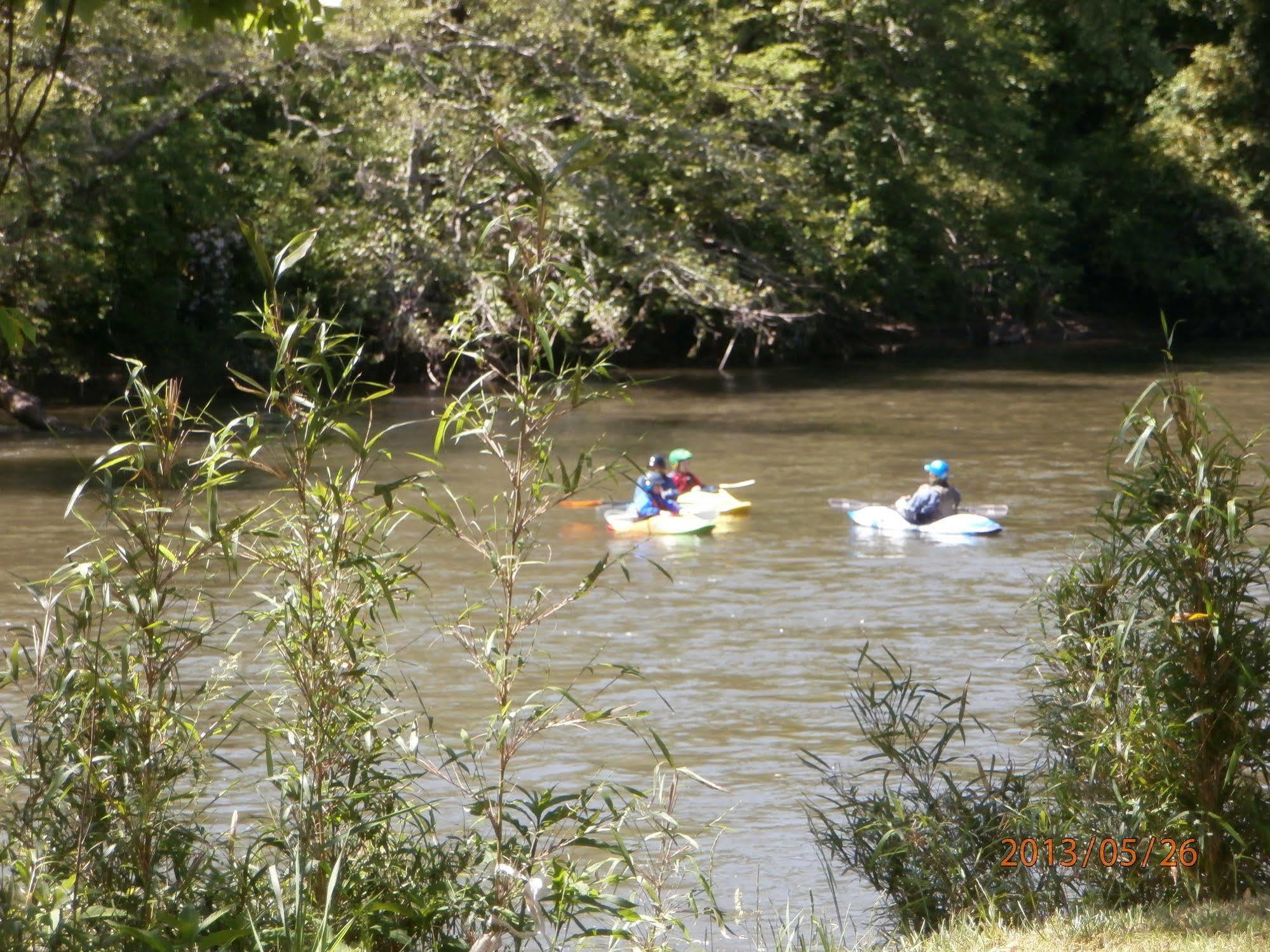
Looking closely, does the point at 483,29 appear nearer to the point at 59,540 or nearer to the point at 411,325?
the point at 411,325

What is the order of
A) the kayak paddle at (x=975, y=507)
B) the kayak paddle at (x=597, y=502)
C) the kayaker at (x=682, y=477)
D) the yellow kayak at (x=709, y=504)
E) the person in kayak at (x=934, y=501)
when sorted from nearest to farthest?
1. the person in kayak at (x=934, y=501)
2. the kayak paddle at (x=975, y=507)
3. the yellow kayak at (x=709, y=504)
4. the kayaker at (x=682, y=477)
5. the kayak paddle at (x=597, y=502)

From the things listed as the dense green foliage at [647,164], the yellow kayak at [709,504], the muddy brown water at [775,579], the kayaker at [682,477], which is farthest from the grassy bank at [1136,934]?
the dense green foliage at [647,164]

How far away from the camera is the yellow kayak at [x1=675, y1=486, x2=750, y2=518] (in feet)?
50.9

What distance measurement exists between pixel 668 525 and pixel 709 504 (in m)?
0.60

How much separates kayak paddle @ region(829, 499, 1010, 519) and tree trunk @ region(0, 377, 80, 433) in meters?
10.9

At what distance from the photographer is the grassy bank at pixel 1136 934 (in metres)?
4.01

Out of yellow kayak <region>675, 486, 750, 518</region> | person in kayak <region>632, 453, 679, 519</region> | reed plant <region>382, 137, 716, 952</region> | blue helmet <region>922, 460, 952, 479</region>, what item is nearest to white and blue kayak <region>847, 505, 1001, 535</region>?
blue helmet <region>922, 460, 952, 479</region>

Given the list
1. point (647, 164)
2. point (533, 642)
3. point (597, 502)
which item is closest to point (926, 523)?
point (597, 502)

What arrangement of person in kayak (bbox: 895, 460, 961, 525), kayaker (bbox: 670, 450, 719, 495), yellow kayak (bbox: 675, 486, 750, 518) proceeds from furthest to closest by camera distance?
kayaker (bbox: 670, 450, 719, 495) < yellow kayak (bbox: 675, 486, 750, 518) < person in kayak (bbox: 895, 460, 961, 525)

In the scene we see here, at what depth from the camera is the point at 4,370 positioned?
23.7 meters

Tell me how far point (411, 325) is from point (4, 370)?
5996mm

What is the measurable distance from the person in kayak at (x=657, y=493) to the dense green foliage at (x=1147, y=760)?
977 cm

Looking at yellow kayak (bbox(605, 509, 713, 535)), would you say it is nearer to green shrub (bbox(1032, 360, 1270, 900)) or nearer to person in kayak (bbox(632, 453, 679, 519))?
person in kayak (bbox(632, 453, 679, 519))
